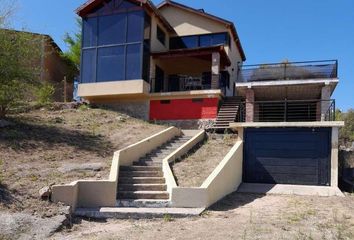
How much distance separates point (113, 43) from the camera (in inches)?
851

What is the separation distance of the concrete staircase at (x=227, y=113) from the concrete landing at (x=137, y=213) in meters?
9.69

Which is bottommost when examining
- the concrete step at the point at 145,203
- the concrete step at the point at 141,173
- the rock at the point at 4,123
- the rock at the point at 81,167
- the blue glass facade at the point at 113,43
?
the concrete step at the point at 145,203

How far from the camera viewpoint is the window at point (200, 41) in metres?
24.4

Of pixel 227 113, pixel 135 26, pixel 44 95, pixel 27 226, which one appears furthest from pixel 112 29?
pixel 27 226

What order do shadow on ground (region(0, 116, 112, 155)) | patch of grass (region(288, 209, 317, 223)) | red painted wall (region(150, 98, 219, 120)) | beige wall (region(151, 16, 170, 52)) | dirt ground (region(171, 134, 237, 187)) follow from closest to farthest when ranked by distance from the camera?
patch of grass (region(288, 209, 317, 223)) → dirt ground (region(171, 134, 237, 187)) → shadow on ground (region(0, 116, 112, 155)) → red painted wall (region(150, 98, 219, 120)) → beige wall (region(151, 16, 170, 52))

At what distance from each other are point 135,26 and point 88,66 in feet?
11.9

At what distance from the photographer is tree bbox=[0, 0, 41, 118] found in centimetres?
1562

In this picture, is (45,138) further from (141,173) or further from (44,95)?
(44,95)

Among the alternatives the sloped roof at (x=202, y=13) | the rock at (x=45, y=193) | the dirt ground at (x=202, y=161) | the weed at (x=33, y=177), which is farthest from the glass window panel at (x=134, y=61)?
the rock at (x=45, y=193)

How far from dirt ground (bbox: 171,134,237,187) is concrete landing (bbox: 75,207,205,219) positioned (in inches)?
48.0

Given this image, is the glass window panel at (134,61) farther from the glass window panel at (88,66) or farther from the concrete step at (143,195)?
the concrete step at (143,195)

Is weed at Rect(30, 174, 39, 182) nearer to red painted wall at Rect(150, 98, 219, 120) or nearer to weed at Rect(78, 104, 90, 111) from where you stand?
weed at Rect(78, 104, 90, 111)

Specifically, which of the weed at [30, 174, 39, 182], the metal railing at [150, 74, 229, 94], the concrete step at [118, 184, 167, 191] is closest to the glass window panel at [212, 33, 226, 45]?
the metal railing at [150, 74, 229, 94]

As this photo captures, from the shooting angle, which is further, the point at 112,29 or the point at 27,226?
the point at 112,29
